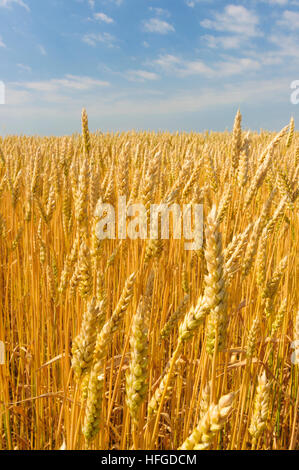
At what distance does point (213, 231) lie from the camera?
469mm

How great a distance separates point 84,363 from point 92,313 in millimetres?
85

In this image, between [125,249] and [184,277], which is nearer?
[184,277]

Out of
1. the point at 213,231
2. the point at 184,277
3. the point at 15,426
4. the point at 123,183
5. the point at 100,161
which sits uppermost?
the point at 100,161

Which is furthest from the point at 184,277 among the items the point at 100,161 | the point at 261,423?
the point at 100,161

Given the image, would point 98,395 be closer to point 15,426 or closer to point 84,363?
point 84,363

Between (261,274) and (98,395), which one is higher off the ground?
(261,274)

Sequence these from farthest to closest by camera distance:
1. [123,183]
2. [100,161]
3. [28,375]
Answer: [100,161]
[28,375]
[123,183]

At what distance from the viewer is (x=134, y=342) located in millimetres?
493

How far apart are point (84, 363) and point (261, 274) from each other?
24.1 inches

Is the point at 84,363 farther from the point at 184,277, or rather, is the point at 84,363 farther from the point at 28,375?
the point at 28,375

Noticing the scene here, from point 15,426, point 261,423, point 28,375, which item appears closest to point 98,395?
point 261,423
